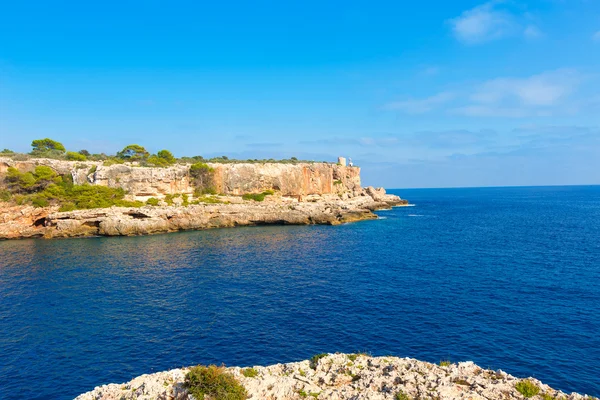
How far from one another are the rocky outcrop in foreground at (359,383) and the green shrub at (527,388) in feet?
0.38

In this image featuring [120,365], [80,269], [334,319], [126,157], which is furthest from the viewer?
[126,157]

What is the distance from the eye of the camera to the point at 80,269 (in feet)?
142

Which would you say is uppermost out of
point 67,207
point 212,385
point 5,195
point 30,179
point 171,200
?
point 30,179

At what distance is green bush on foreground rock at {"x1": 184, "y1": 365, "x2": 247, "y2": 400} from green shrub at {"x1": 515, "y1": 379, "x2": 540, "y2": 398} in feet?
34.5

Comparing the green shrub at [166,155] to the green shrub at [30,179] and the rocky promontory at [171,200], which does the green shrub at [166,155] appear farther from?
the green shrub at [30,179]

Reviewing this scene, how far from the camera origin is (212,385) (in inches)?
528

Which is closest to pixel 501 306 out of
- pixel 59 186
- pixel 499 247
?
pixel 499 247

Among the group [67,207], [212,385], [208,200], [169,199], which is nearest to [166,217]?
[169,199]

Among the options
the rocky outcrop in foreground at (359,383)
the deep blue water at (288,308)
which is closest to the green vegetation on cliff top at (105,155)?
the deep blue water at (288,308)

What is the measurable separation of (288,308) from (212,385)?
1661 cm

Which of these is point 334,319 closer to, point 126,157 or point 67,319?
point 67,319

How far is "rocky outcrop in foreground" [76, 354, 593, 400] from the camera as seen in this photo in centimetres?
1322

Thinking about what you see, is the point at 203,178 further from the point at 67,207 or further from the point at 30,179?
the point at 30,179

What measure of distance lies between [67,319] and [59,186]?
57.5 metres
